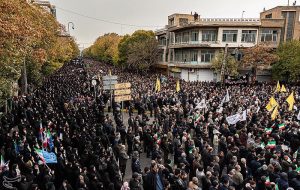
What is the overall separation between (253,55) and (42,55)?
1066 inches

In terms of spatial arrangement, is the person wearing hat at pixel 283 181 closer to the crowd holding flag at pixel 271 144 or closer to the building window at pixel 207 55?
the crowd holding flag at pixel 271 144

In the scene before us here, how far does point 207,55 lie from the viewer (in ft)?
161

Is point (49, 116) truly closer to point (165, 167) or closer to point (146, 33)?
point (165, 167)

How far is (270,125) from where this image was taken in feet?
55.5

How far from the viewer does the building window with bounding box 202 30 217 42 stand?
48.6m

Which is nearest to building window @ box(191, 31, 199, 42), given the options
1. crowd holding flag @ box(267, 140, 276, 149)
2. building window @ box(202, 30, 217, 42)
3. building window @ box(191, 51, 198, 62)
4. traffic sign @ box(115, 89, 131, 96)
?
building window @ box(202, 30, 217, 42)

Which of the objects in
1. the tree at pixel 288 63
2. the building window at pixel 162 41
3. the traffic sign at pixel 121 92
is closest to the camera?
the traffic sign at pixel 121 92

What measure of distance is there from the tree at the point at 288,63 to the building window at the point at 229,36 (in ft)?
20.7

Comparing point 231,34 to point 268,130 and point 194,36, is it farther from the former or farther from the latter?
point 268,130

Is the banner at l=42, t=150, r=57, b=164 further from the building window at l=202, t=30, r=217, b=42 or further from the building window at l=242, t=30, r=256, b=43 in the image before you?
the building window at l=242, t=30, r=256, b=43

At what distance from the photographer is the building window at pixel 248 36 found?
157ft

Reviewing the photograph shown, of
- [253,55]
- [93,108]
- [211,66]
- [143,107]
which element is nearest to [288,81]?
[253,55]

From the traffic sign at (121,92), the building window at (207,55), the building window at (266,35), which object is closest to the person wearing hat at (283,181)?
the traffic sign at (121,92)

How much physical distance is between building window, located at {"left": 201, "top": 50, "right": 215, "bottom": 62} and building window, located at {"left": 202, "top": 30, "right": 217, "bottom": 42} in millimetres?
1587
